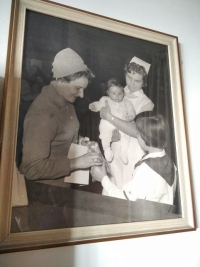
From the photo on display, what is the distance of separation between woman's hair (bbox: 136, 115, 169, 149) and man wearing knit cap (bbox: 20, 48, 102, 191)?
0.91ft

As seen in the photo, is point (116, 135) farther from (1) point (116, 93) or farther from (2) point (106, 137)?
(1) point (116, 93)

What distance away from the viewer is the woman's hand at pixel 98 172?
89 centimetres

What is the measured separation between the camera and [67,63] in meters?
0.95

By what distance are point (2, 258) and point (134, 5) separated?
1432 millimetres

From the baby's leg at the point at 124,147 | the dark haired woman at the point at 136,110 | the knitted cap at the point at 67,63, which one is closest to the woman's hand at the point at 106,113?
the dark haired woman at the point at 136,110

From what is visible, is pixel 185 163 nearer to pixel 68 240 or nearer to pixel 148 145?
pixel 148 145

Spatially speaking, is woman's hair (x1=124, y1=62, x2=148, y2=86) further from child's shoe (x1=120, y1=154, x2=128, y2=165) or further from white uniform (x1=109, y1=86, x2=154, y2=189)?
child's shoe (x1=120, y1=154, x2=128, y2=165)

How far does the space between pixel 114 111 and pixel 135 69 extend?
0.91 feet

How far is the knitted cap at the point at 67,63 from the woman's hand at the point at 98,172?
1.49 feet

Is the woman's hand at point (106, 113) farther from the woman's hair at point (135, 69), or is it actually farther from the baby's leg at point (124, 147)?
the woman's hair at point (135, 69)

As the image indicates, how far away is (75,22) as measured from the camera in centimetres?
101

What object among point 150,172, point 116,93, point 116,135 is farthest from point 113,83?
point 150,172

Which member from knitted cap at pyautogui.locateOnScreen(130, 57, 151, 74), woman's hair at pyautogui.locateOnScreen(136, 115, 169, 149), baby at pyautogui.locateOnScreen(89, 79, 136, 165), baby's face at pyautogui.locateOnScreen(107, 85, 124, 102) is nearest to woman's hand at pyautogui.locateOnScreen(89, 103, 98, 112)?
baby at pyautogui.locateOnScreen(89, 79, 136, 165)

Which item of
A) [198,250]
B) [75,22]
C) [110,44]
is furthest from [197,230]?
[75,22]
